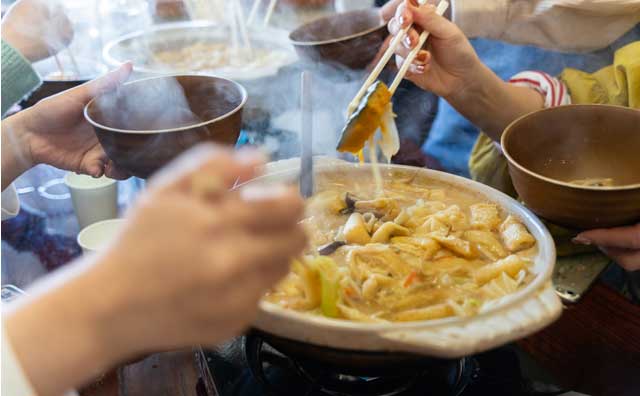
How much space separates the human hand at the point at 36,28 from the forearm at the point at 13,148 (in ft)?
2.57

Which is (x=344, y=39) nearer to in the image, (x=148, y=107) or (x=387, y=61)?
(x=387, y=61)

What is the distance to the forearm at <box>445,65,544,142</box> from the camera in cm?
233

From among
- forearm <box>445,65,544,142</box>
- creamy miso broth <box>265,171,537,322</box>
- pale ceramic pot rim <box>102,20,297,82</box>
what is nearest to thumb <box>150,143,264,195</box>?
creamy miso broth <box>265,171,537,322</box>

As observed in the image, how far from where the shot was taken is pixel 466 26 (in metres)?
2.65

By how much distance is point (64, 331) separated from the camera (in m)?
0.77

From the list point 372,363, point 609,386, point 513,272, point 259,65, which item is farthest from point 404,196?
point 259,65

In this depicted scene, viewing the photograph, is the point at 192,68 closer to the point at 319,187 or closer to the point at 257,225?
the point at 319,187

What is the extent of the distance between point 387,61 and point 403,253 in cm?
68

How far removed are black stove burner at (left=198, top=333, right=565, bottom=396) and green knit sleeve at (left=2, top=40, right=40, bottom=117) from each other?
111cm

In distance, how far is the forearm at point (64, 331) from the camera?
2.50 feet

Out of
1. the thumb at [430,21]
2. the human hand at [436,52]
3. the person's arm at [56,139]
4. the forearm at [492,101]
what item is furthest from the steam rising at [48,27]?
the forearm at [492,101]

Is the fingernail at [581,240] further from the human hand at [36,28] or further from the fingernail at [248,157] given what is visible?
the human hand at [36,28]

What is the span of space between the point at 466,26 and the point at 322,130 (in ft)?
2.55

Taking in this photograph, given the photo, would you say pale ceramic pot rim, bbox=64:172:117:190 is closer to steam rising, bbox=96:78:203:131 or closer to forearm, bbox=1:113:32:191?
forearm, bbox=1:113:32:191
